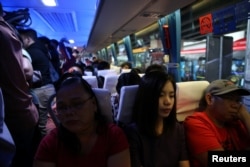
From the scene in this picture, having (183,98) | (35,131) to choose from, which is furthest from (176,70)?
(35,131)

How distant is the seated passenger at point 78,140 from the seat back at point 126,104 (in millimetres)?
325

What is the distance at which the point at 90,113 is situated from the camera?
152 cm

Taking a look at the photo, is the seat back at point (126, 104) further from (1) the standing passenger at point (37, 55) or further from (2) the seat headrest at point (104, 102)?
(1) the standing passenger at point (37, 55)

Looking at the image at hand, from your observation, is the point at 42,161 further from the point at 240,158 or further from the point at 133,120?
the point at 240,158

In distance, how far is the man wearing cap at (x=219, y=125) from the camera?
5.89ft

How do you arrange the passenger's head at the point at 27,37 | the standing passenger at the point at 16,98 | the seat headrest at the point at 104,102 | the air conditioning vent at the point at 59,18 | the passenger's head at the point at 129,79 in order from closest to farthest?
1. the standing passenger at the point at 16,98
2. the seat headrest at the point at 104,102
3. the passenger's head at the point at 129,79
4. the passenger's head at the point at 27,37
5. the air conditioning vent at the point at 59,18

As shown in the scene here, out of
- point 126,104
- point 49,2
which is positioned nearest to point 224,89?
point 126,104

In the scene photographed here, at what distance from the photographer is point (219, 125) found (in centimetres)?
198

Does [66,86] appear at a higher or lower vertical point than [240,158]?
higher

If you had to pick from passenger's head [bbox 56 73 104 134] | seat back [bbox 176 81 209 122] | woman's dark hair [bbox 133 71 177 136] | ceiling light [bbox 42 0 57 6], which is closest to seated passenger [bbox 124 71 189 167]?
woman's dark hair [bbox 133 71 177 136]

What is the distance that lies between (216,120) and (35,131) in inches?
56.9

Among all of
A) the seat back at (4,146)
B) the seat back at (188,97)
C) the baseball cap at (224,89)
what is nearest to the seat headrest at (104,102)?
the seat back at (4,146)

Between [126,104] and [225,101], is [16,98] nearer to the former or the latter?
[126,104]

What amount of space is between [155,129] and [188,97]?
67 centimetres
